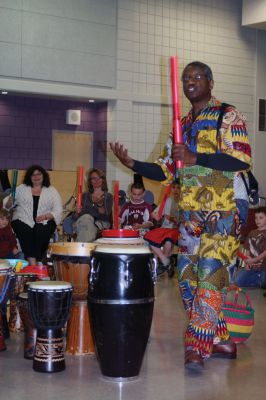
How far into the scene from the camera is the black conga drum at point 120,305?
11.5 ft

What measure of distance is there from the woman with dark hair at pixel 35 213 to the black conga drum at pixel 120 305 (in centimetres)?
431

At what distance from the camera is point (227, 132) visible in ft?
12.6

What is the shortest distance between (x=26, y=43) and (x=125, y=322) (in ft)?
22.1

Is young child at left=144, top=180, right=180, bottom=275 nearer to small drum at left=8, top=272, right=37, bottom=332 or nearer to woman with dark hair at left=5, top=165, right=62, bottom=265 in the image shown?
woman with dark hair at left=5, top=165, right=62, bottom=265

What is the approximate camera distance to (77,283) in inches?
168

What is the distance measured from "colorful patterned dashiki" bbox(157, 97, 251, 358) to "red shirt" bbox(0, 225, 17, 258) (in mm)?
3741

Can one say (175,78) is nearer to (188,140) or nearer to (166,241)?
(188,140)

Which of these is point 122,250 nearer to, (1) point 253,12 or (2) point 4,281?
(2) point 4,281

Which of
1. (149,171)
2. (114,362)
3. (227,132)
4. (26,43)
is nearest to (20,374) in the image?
(114,362)

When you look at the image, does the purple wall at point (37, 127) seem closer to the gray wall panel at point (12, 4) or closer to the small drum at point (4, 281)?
the gray wall panel at point (12, 4)

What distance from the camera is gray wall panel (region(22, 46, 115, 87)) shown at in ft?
31.2

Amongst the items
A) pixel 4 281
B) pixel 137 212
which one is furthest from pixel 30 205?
pixel 4 281

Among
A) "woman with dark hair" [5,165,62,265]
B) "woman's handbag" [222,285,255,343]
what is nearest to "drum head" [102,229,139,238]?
"woman's handbag" [222,285,255,343]

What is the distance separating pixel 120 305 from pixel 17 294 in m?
1.27
